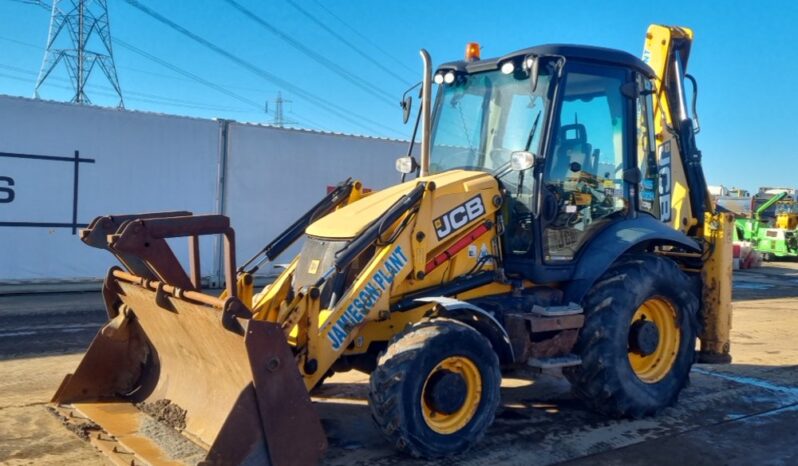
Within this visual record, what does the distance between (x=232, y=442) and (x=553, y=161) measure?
3.10m

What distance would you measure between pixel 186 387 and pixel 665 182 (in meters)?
4.37

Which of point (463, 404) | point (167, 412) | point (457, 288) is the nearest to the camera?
point (463, 404)

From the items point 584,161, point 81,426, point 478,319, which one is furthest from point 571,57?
point 81,426

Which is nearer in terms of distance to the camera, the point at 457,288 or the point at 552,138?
the point at 457,288

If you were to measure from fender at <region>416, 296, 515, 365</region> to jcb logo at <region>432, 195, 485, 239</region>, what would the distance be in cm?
50

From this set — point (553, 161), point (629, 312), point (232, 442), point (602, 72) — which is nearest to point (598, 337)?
point (629, 312)

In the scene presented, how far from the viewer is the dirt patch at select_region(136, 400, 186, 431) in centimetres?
471

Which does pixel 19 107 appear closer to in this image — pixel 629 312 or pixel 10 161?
pixel 10 161

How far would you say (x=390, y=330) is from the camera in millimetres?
4988

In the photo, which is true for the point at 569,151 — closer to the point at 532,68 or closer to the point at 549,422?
the point at 532,68

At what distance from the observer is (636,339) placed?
5.79 meters

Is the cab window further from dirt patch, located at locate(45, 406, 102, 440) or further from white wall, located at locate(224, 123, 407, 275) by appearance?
white wall, located at locate(224, 123, 407, 275)

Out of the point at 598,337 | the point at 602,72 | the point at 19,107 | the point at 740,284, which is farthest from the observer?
the point at 740,284

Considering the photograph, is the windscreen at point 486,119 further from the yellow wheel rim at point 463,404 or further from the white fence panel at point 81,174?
the white fence panel at point 81,174
